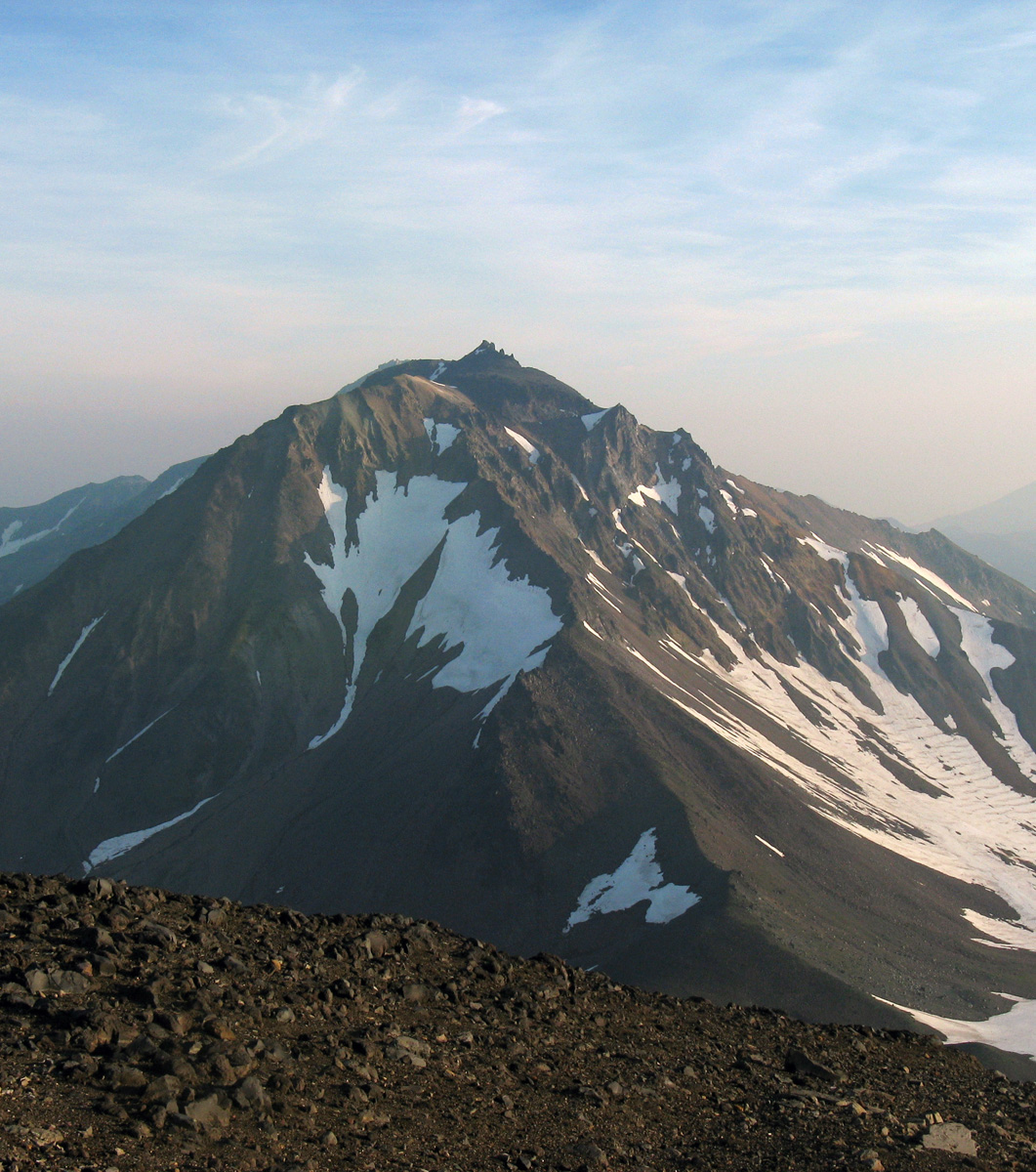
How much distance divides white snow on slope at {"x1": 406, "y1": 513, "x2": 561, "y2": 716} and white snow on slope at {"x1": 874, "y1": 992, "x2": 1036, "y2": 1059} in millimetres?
58457

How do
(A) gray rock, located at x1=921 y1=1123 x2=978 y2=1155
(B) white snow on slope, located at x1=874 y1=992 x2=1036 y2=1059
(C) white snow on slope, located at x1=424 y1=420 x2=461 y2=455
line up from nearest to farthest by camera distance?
1. (A) gray rock, located at x1=921 y1=1123 x2=978 y2=1155
2. (B) white snow on slope, located at x1=874 y1=992 x2=1036 y2=1059
3. (C) white snow on slope, located at x1=424 y1=420 x2=461 y2=455

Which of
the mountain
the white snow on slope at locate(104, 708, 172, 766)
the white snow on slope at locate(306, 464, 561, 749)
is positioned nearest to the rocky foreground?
the mountain

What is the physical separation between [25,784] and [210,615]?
3542 cm

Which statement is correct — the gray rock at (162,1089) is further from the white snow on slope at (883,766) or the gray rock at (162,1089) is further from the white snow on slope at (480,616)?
the white snow on slope at (883,766)

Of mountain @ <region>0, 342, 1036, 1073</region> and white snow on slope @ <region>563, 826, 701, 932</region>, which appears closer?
white snow on slope @ <region>563, 826, 701, 932</region>

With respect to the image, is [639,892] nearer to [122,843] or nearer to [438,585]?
[122,843]

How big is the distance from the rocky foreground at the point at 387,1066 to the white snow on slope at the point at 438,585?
94823 millimetres

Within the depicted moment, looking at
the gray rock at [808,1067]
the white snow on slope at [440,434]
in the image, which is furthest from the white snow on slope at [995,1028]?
the white snow on slope at [440,434]

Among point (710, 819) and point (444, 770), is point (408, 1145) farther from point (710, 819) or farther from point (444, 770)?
point (444, 770)

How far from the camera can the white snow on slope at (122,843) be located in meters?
123

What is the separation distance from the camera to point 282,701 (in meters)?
143

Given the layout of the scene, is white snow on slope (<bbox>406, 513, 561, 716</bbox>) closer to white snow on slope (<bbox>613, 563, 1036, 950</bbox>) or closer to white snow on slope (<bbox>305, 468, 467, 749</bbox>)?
white snow on slope (<bbox>305, 468, 467, 749</bbox>)

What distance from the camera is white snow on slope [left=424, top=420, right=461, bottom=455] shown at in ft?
627

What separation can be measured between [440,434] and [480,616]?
6410 cm
